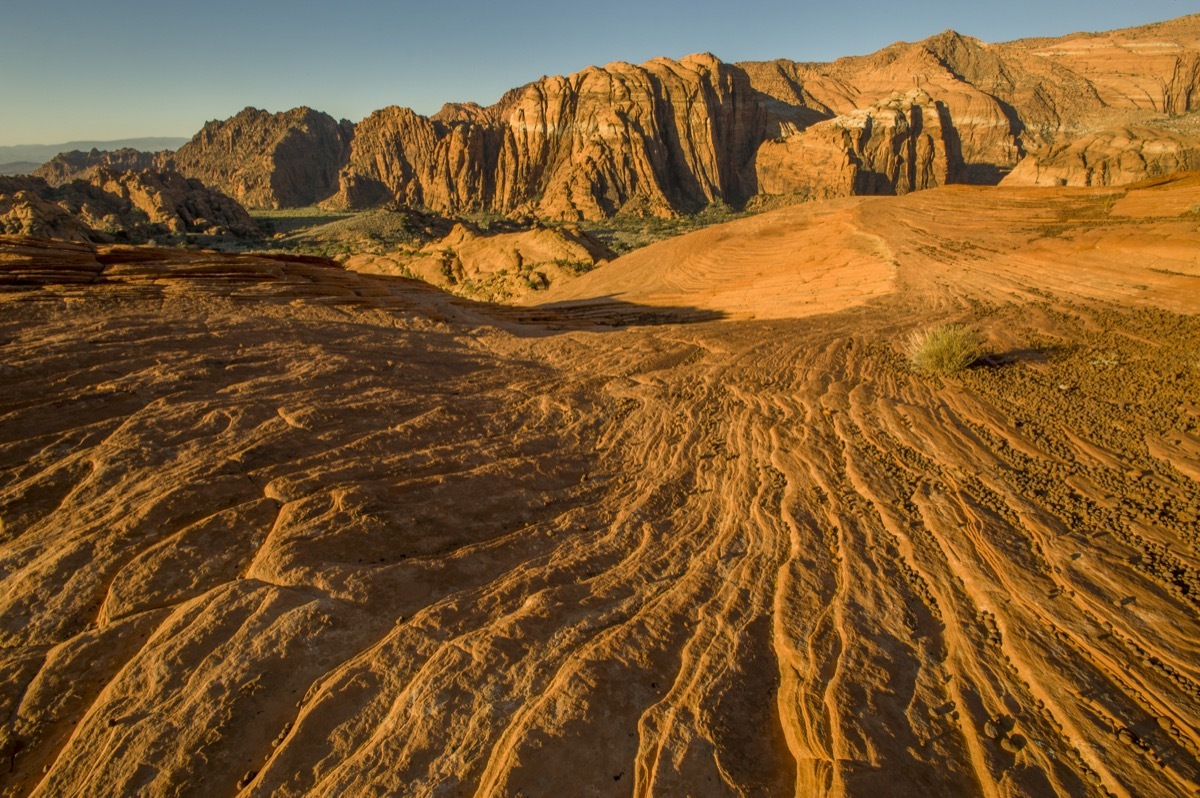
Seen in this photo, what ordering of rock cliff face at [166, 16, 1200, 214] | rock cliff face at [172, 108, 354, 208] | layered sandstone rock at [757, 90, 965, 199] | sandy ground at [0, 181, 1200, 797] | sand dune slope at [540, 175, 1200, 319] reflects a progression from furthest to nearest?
rock cliff face at [172, 108, 354, 208]
rock cliff face at [166, 16, 1200, 214]
layered sandstone rock at [757, 90, 965, 199]
sand dune slope at [540, 175, 1200, 319]
sandy ground at [0, 181, 1200, 797]

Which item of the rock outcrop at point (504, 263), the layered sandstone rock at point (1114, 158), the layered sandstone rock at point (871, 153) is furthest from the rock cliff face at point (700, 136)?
the rock outcrop at point (504, 263)

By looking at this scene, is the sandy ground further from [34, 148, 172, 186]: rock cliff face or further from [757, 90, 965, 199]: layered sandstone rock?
[34, 148, 172, 186]: rock cliff face

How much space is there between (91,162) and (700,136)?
436 feet

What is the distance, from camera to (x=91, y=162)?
125m

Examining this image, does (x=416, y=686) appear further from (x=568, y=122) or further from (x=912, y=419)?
(x=568, y=122)

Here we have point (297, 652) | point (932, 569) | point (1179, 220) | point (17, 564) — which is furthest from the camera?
point (1179, 220)

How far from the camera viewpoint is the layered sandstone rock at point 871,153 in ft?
246

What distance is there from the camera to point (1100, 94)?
9650 cm

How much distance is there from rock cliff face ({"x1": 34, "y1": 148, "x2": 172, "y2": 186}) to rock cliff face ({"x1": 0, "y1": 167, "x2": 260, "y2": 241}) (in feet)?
240

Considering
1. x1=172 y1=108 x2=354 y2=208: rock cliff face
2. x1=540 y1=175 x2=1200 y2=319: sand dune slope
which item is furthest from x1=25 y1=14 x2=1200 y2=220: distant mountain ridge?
x1=540 y1=175 x2=1200 y2=319: sand dune slope

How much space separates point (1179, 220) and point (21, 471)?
17.3 metres

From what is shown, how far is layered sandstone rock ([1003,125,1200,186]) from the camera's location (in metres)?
45.5

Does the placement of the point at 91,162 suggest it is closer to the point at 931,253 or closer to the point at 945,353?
the point at 931,253

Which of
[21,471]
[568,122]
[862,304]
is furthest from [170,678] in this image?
[568,122]
